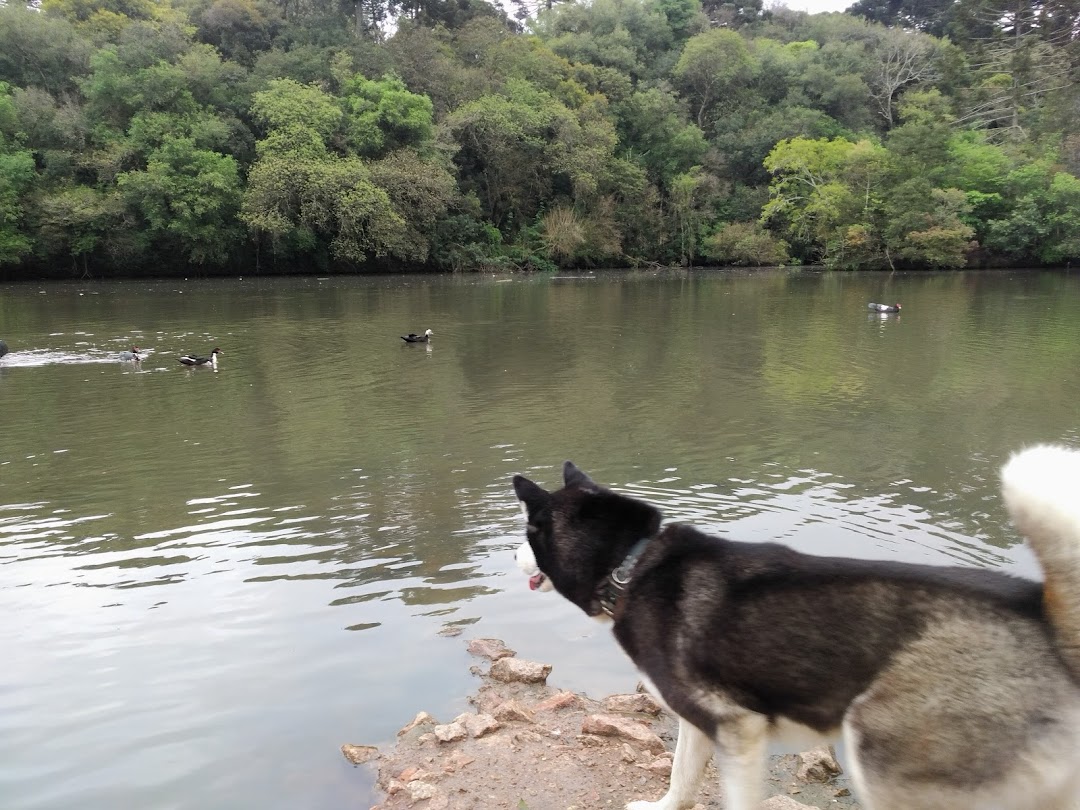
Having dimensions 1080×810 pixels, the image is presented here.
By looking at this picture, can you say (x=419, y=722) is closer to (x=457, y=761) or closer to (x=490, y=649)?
(x=457, y=761)

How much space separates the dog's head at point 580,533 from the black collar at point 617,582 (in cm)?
2

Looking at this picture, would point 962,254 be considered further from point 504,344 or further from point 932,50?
point 504,344

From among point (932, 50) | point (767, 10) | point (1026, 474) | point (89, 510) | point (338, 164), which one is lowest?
point (89, 510)

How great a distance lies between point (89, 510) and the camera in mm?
8086

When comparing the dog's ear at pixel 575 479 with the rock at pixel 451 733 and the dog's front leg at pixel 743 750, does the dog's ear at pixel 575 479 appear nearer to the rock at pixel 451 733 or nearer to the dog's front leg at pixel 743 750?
the dog's front leg at pixel 743 750

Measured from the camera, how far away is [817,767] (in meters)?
3.59

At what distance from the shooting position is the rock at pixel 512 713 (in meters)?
4.07

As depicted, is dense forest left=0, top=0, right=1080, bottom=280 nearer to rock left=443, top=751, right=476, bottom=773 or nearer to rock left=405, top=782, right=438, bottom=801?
rock left=443, top=751, right=476, bottom=773

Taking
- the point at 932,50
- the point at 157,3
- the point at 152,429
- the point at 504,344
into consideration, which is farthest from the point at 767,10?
the point at 152,429

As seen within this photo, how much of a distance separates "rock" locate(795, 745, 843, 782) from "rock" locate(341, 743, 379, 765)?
215cm

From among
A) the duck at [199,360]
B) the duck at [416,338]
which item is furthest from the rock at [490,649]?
the duck at [416,338]

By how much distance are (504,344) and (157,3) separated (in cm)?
5794

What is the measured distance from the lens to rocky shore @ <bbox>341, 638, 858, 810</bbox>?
11.1 feet

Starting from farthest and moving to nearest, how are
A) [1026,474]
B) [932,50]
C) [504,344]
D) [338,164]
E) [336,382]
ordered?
[932,50] → [338,164] → [504,344] → [336,382] → [1026,474]
